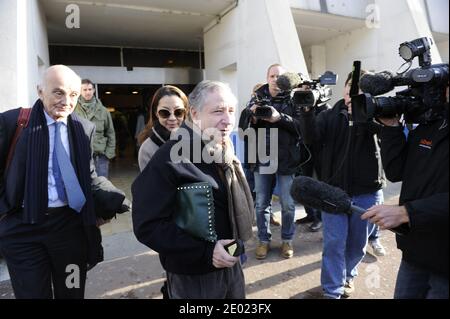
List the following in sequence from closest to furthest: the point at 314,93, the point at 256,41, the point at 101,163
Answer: the point at 314,93, the point at 101,163, the point at 256,41

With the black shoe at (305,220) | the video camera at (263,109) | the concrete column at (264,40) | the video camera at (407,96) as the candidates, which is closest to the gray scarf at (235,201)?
the video camera at (407,96)

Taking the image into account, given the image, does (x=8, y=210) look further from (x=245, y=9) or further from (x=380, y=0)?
(x=380, y=0)

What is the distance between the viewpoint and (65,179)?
6.70 ft

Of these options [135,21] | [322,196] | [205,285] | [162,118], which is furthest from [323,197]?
[135,21]

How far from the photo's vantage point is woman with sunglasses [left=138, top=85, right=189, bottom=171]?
2.52 m

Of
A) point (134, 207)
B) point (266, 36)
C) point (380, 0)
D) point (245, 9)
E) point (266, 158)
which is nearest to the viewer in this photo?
point (134, 207)

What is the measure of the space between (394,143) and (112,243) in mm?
3475

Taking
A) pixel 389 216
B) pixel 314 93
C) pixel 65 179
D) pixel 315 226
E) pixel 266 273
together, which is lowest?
pixel 266 273

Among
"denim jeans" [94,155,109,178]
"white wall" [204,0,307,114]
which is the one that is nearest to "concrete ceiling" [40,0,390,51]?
"white wall" [204,0,307,114]

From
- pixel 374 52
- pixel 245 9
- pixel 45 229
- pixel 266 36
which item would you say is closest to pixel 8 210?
pixel 45 229

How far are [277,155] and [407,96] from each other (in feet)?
6.31

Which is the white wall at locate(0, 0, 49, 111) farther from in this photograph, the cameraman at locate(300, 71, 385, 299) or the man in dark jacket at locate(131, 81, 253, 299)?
the cameraman at locate(300, 71, 385, 299)

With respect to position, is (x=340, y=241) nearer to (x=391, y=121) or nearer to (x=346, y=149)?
(x=346, y=149)

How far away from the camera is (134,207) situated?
1626 millimetres
